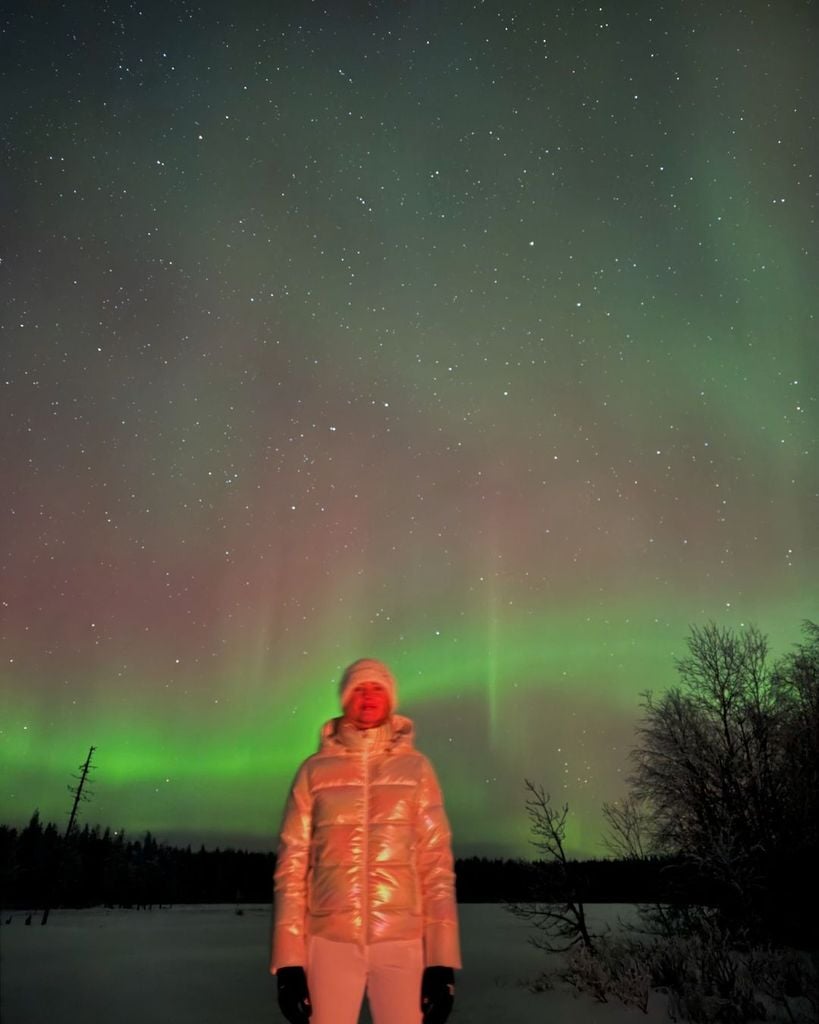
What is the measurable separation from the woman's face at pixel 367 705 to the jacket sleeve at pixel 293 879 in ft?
1.29

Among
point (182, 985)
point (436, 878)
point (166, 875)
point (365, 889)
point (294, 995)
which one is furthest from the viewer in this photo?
point (166, 875)

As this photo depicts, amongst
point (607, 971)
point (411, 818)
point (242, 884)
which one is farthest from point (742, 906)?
point (242, 884)

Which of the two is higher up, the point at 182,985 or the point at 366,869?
the point at 366,869

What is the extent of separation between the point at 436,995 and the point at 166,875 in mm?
62575

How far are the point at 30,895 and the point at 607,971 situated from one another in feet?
137

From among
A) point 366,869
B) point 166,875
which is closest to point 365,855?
point 366,869

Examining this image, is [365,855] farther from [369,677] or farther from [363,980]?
[369,677]

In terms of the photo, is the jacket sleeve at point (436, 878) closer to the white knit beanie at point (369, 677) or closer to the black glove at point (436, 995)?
the black glove at point (436, 995)

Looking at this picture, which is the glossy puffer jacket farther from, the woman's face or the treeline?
the treeline

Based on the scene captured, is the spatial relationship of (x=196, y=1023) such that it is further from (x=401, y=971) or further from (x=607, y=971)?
(x=401, y=971)

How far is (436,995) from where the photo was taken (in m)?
3.38

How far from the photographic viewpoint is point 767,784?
18109 mm

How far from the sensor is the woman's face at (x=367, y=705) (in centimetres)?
404

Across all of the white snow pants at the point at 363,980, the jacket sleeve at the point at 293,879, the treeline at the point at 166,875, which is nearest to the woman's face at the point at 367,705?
the jacket sleeve at the point at 293,879
